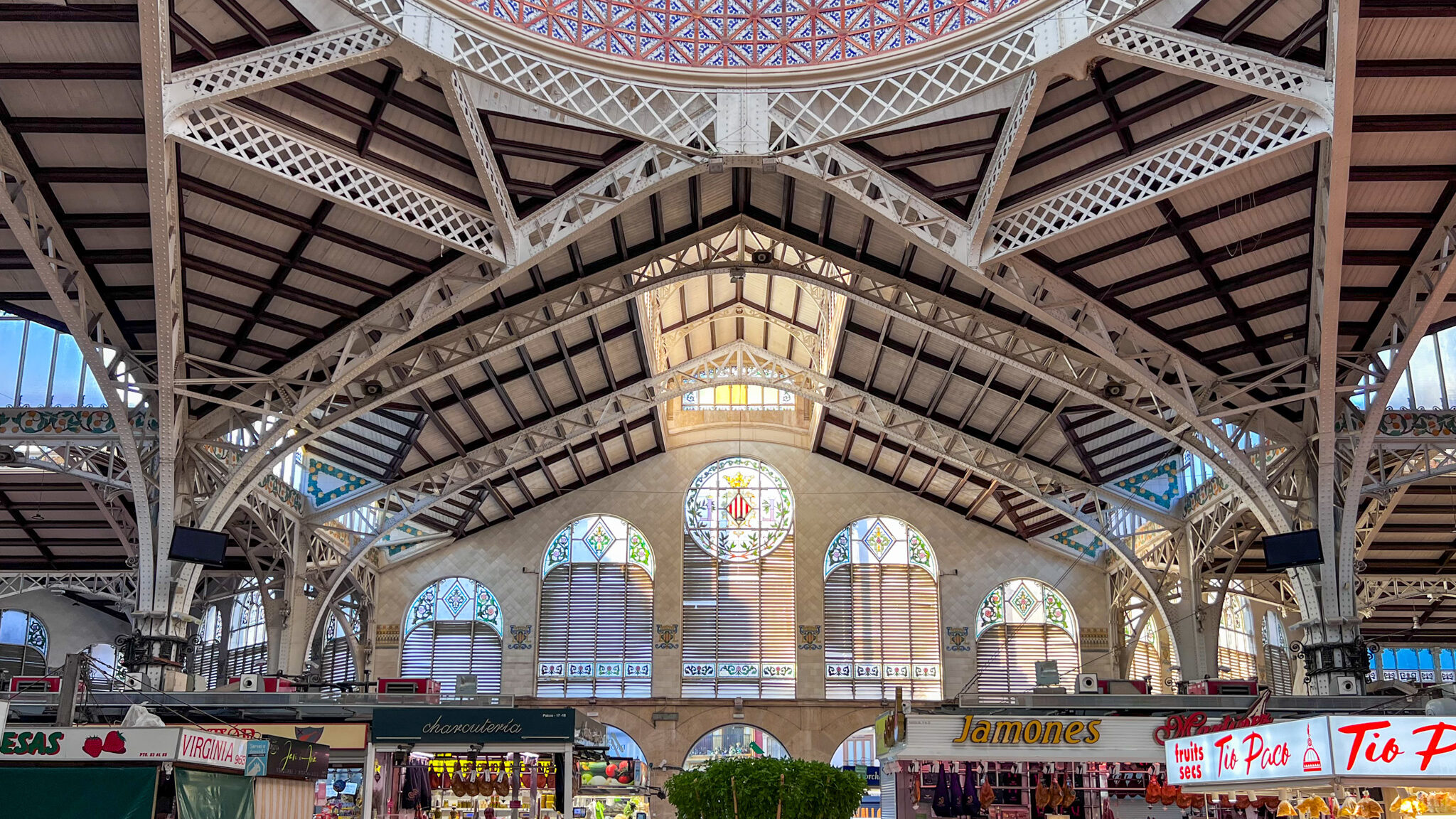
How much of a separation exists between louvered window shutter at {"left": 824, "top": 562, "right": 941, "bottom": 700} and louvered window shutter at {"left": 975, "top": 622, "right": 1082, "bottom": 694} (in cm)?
153

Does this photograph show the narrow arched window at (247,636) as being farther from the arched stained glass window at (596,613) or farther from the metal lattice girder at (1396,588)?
the metal lattice girder at (1396,588)

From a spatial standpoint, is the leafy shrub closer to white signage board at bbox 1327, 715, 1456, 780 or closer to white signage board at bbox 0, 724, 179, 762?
white signage board at bbox 1327, 715, 1456, 780

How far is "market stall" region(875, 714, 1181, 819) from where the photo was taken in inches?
779

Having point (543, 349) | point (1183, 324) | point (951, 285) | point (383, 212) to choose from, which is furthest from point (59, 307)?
point (1183, 324)

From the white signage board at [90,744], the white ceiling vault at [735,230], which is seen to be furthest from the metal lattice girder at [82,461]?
the white signage board at [90,744]

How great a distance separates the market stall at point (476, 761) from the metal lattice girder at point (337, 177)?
789cm

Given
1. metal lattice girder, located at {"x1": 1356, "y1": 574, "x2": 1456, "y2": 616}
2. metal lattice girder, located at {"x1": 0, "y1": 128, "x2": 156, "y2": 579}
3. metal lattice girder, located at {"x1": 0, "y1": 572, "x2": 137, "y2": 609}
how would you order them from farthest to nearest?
metal lattice girder, located at {"x1": 1356, "y1": 574, "x2": 1456, "y2": 616} < metal lattice girder, located at {"x1": 0, "y1": 572, "x2": 137, "y2": 609} < metal lattice girder, located at {"x1": 0, "y1": 128, "x2": 156, "y2": 579}

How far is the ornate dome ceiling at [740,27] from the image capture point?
19.0 meters

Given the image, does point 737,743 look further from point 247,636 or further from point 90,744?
point 90,744

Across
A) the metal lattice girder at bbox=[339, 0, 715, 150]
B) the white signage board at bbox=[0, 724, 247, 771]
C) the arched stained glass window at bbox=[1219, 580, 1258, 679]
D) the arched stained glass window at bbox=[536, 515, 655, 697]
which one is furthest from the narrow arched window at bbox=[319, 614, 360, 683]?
the white signage board at bbox=[0, 724, 247, 771]

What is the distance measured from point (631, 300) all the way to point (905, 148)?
1008 cm

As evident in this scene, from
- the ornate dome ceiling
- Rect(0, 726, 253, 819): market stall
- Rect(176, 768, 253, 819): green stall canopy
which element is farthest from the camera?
the ornate dome ceiling

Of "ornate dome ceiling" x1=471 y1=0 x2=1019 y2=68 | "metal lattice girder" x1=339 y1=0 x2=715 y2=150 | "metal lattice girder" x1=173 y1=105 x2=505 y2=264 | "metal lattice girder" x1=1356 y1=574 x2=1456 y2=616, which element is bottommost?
"metal lattice girder" x1=1356 y1=574 x2=1456 y2=616

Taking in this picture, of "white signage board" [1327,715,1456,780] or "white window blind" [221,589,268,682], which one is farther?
"white window blind" [221,589,268,682]
